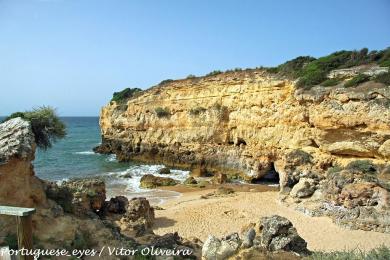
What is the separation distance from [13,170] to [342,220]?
40.2ft

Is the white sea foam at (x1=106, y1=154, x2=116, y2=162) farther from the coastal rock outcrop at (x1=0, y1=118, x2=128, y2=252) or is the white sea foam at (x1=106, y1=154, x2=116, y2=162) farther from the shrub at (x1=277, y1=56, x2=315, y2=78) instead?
the coastal rock outcrop at (x1=0, y1=118, x2=128, y2=252)

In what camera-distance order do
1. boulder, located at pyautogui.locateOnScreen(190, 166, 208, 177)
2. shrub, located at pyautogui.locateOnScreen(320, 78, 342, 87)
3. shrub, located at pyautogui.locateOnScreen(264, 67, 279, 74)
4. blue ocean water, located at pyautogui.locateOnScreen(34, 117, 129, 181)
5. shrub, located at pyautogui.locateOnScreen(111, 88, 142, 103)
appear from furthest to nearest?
shrub, located at pyautogui.locateOnScreen(111, 88, 142, 103)
blue ocean water, located at pyautogui.locateOnScreen(34, 117, 129, 181)
boulder, located at pyautogui.locateOnScreen(190, 166, 208, 177)
shrub, located at pyautogui.locateOnScreen(264, 67, 279, 74)
shrub, located at pyautogui.locateOnScreen(320, 78, 342, 87)

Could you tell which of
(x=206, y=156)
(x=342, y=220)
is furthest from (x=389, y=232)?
(x=206, y=156)

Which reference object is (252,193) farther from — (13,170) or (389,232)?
(13,170)

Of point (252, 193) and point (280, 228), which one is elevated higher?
point (280, 228)

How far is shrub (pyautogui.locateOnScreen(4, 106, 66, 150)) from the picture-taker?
8.66 metres

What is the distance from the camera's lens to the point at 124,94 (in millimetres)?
46531

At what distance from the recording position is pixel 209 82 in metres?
34.0

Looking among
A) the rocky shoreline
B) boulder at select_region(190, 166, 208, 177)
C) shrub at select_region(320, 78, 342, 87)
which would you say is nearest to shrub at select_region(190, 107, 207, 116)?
boulder at select_region(190, 166, 208, 177)

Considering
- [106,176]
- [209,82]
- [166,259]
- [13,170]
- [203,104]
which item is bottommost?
[106,176]

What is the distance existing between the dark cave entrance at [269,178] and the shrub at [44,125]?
20097 millimetres

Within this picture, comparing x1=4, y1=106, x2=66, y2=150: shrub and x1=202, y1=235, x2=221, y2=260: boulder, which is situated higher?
x1=4, y1=106, x2=66, y2=150: shrub

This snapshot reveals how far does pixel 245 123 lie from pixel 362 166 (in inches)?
461

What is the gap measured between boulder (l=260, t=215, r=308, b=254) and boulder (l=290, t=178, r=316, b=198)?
28.4ft
